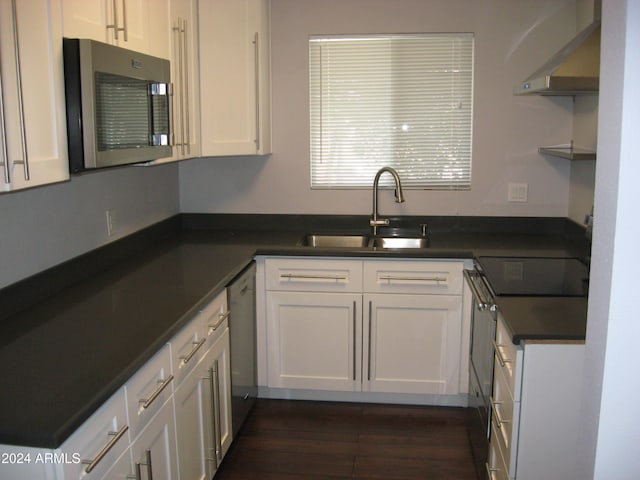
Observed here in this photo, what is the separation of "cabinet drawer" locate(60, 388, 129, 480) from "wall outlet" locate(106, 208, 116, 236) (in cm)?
144

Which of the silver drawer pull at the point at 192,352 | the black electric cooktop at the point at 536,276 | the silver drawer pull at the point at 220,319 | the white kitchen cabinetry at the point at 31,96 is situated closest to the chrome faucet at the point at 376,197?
the black electric cooktop at the point at 536,276

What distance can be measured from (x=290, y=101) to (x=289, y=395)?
5.47 ft

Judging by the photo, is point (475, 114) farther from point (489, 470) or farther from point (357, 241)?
point (489, 470)

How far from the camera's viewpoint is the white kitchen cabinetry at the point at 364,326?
11.4 feet

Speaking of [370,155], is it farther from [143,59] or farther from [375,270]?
[143,59]

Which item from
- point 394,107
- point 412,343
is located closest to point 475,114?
point 394,107

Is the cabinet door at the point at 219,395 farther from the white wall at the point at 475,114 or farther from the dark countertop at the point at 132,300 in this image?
the white wall at the point at 475,114

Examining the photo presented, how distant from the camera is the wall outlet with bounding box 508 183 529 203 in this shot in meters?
3.91

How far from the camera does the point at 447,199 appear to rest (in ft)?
13.0

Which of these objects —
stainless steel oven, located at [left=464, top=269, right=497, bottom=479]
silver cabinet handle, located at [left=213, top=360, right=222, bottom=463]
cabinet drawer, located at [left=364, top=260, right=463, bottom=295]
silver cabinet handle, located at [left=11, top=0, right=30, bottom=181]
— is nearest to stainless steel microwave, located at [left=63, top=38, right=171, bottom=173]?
silver cabinet handle, located at [left=11, top=0, right=30, bottom=181]

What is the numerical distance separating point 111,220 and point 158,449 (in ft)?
4.46

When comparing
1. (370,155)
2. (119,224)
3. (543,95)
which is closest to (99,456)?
(119,224)

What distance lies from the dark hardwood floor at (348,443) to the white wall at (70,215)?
45.8 inches

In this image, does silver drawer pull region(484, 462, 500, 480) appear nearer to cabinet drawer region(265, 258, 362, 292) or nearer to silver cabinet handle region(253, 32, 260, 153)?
cabinet drawer region(265, 258, 362, 292)
